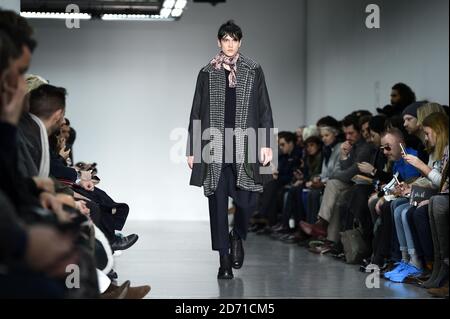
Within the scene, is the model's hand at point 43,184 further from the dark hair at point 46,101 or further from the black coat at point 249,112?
Result: the black coat at point 249,112

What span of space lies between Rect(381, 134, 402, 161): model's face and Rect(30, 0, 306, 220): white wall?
121 centimetres

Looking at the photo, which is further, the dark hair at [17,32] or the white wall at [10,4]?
the white wall at [10,4]

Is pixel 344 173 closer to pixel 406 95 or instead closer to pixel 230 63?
→ pixel 406 95

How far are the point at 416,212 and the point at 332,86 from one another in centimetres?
266

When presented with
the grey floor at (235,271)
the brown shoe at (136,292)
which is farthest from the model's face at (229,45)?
the brown shoe at (136,292)

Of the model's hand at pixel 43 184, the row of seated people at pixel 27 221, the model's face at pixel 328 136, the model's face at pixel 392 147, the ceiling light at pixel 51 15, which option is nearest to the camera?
the row of seated people at pixel 27 221

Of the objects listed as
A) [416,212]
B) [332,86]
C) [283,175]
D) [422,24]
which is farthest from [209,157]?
[283,175]

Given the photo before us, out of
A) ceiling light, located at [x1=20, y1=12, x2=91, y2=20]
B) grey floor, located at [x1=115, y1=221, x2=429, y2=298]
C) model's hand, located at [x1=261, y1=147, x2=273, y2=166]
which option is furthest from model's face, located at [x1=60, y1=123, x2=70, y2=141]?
ceiling light, located at [x1=20, y1=12, x2=91, y2=20]

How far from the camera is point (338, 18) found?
6.07m

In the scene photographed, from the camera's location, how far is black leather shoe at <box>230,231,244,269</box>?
5.53m

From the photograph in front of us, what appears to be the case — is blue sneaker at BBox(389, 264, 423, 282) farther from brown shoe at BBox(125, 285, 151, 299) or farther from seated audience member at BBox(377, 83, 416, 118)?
brown shoe at BBox(125, 285, 151, 299)

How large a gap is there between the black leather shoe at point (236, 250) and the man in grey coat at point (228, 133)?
27 centimetres

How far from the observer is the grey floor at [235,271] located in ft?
15.5
